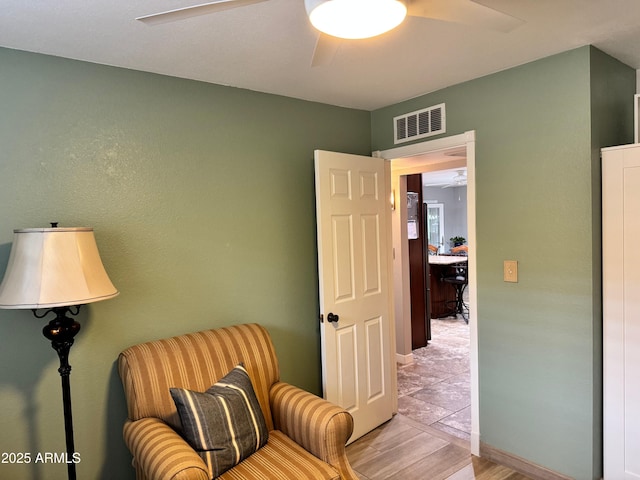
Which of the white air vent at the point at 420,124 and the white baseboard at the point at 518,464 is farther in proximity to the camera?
the white air vent at the point at 420,124

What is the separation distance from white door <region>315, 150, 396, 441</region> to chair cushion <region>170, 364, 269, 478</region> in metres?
0.84

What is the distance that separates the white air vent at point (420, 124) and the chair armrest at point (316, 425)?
1.91m

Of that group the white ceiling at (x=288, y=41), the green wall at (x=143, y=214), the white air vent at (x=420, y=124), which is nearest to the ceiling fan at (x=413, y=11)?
the white ceiling at (x=288, y=41)

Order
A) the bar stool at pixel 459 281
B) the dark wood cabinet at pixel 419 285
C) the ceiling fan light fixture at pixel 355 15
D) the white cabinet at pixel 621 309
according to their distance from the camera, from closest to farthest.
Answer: the ceiling fan light fixture at pixel 355 15 → the white cabinet at pixel 621 309 → the dark wood cabinet at pixel 419 285 → the bar stool at pixel 459 281

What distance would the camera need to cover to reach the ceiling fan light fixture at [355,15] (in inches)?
43.9

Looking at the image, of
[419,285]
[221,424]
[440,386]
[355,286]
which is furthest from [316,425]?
[419,285]

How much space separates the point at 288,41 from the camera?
1.98 m

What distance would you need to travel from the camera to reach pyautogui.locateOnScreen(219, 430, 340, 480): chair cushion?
71.1 inches

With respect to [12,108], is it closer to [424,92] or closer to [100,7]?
[100,7]

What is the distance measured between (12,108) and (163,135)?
68 centimetres

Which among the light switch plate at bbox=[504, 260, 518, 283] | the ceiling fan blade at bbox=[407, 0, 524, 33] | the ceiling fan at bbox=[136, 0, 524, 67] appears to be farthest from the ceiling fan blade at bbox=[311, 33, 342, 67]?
the light switch plate at bbox=[504, 260, 518, 283]

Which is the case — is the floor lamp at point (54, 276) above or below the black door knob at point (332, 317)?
above

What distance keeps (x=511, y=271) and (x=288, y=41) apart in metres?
1.78

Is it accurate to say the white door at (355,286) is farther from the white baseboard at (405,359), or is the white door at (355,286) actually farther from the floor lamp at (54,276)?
the floor lamp at (54,276)
